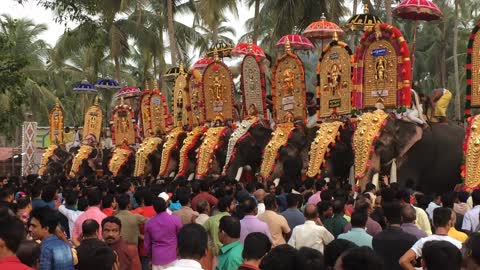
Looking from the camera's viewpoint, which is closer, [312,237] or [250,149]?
[312,237]

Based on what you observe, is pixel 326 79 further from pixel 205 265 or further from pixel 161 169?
pixel 205 265

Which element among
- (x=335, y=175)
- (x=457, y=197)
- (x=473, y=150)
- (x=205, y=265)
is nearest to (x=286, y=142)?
(x=335, y=175)

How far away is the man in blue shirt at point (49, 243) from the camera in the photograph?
6016 millimetres

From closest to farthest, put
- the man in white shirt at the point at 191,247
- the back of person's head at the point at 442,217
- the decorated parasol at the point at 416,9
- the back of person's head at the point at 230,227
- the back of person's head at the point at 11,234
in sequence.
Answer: the back of person's head at the point at 11,234, the man in white shirt at the point at 191,247, the back of person's head at the point at 442,217, the back of person's head at the point at 230,227, the decorated parasol at the point at 416,9

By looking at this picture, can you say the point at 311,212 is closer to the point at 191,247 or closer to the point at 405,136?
the point at 191,247

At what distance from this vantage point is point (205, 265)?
7527 millimetres

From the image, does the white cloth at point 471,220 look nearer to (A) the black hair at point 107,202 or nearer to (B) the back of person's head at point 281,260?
(A) the black hair at point 107,202

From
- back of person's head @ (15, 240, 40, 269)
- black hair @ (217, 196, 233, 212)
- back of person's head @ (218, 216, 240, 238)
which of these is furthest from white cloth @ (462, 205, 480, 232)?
back of person's head @ (15, 240, 40, 269)


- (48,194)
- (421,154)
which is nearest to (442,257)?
(48,194)

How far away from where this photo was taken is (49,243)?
6.15m

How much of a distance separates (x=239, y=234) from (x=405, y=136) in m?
9.31

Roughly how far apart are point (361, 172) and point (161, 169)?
319 inches

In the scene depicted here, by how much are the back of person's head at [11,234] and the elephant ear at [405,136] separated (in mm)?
11075

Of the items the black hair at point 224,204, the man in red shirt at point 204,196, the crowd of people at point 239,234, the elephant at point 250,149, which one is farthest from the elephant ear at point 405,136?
the black hair at point 224,204
